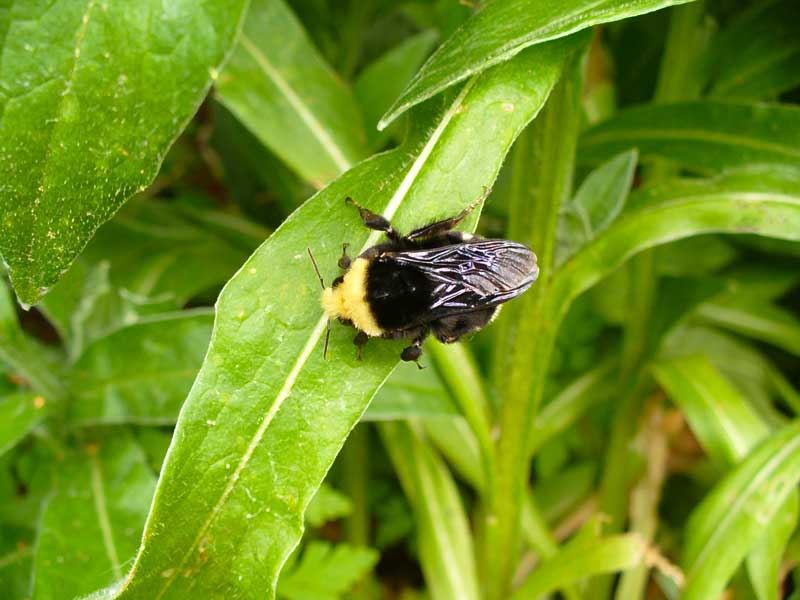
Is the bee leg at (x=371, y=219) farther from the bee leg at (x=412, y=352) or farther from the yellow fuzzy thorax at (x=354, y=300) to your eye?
the bee leg at (x=412, y=352)

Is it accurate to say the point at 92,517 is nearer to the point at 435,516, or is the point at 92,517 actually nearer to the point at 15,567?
the point at 15,567

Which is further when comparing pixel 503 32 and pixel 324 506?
pixel 324 506

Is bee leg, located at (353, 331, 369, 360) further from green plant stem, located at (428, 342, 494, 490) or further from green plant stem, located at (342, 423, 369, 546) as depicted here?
green plant stem, located at (342, 423, 369, 546)

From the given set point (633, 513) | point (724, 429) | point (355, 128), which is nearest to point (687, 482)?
point (633, 513)

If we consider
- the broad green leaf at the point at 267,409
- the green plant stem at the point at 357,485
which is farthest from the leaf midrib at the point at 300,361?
the green plant stem at the point at 357,485

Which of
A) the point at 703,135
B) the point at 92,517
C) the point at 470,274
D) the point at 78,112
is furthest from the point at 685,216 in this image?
the point at 92,517

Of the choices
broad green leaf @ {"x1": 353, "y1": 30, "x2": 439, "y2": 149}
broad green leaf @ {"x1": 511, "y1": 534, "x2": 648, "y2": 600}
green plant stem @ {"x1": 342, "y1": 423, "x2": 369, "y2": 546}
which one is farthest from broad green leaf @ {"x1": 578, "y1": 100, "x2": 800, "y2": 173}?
green plant stem @ {"x1": 342, "y1": 423, "x2": 369, "y2": 546}
